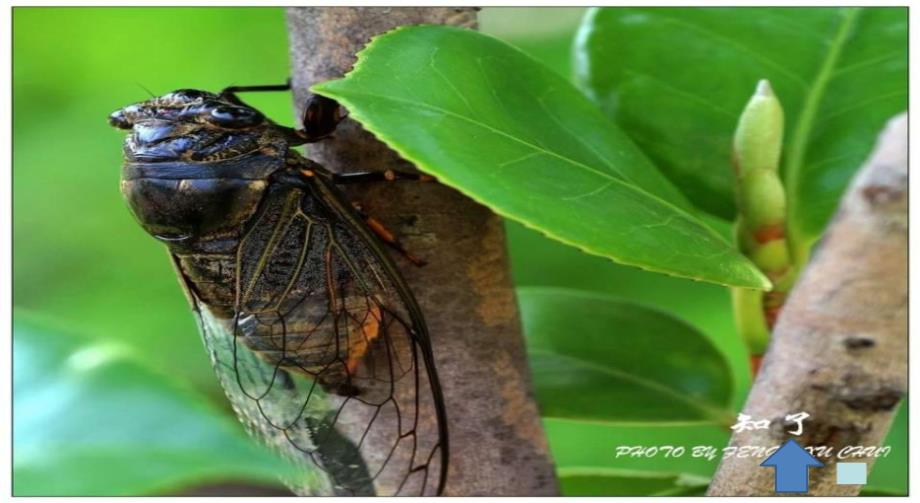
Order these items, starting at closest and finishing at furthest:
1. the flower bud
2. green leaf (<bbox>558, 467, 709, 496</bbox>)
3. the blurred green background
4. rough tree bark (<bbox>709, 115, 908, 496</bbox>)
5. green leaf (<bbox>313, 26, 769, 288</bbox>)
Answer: rough tree bark (<bbox>709, 115, 908, 496</bbox>), green leaf (<bbox>313, 26, 769, 288</bbox>), the flower bud, green leaf (<bbox>558, 467, 709, 496</bbox>), the blurred green background

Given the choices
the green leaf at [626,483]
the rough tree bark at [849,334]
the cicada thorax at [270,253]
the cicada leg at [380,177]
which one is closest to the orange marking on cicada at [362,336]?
the cicada thorax at [270,253]

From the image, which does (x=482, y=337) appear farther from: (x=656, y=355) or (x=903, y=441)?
(x=903, y=441)

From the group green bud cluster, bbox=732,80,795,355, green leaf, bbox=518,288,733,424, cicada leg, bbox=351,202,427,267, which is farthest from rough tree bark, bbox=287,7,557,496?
green bud cluster, bbox=732,80,795,355

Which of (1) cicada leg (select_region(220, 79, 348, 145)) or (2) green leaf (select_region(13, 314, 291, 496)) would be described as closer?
(2) green leaf (select_region(13, 314, 291, 496))

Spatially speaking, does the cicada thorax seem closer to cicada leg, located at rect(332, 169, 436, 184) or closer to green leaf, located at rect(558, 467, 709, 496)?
cicada leg, located at rect(332, 169, 436, 184)

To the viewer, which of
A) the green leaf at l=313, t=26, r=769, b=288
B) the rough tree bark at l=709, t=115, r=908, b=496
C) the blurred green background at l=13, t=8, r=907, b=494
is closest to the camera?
the rough tree bark at l=709, t=115, r=908, b=496

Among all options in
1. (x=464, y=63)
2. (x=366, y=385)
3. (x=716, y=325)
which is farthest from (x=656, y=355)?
(x=716, y=325)

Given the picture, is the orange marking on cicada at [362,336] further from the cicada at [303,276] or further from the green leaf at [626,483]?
the green leaf at [626,483]
